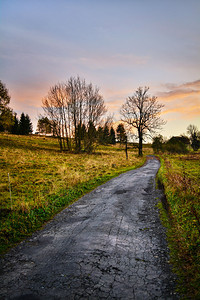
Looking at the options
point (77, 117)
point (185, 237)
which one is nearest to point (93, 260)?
point (185, 237)

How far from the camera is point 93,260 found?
12.7 feet

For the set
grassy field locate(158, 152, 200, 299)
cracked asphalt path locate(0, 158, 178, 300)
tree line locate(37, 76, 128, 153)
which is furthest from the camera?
tree line locate(37, 76, 128, 153)

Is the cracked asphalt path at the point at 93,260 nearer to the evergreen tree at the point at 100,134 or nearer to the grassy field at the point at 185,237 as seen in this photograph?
the grassy field at the point at 185,237

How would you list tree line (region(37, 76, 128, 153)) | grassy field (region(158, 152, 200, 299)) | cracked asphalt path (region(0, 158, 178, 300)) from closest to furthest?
cracked asphalt path (region(0, 158, 178, 300)) < grassy field (region(158, 152, 200, 299)) < tree line (region(37, 76, 128, 153))

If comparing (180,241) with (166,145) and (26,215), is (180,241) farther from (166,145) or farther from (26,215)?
(166,145)

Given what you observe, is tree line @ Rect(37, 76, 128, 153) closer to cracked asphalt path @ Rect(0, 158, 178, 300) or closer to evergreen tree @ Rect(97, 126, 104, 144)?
evergreen tree @ Rect(97, 126, 104, 144)

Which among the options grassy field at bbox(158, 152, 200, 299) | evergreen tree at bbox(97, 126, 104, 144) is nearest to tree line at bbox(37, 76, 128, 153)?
evergreen tree at bbox(97, 126, 104, 144)

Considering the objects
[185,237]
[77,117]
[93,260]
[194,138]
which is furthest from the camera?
[194,138]

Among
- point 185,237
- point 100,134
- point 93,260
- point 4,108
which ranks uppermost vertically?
point 4,108

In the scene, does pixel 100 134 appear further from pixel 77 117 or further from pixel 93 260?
pixel 93 260

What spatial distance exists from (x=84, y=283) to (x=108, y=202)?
15.9 ft

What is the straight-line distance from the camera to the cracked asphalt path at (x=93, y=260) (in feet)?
10.00

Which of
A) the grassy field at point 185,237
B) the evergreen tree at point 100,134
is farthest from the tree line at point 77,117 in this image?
the grassy field at point 185,237

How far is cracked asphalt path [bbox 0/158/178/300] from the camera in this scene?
10.00 ft
